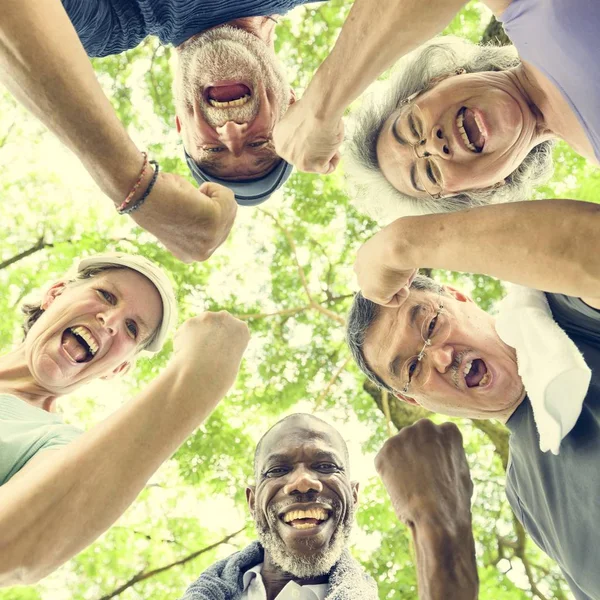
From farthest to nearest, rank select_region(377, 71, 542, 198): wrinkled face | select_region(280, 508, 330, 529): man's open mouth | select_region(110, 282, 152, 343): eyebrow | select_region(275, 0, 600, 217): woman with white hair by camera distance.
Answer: select_region(110, 282, 152, 343): eyebrow, select_region(280, 508, 330, 529): man's open mouth, select_region(377, 71, 542, 198): wrinkled face, select_region(275, 0, 600, 217): woman with white hair

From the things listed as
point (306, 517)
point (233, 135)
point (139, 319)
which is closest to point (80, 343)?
point (139, 319)

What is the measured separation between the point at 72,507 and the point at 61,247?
5.29 metres

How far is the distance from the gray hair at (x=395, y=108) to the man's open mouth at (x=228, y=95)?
60 cm

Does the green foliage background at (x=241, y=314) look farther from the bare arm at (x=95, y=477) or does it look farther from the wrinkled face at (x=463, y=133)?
the bare arm at (x=95, y=477)

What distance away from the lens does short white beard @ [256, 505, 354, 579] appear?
2949 millimetres

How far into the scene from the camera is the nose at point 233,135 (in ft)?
10.7

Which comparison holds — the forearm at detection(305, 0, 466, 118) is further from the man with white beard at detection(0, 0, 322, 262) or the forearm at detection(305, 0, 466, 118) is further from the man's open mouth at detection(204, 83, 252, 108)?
the man's open mouth at detection(204, 83, 252, 108)

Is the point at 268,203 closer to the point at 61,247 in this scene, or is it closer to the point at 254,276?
the point at 254,276

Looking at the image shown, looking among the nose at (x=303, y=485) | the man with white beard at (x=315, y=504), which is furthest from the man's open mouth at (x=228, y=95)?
the nose at (x=303, y=485)

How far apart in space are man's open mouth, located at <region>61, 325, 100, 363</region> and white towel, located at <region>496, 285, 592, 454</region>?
2.14 metres

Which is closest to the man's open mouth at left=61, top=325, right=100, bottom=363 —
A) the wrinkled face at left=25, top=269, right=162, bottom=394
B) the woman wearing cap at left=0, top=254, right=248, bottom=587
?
the wrinkled face at left=25, top=269, right=162, bottom=394

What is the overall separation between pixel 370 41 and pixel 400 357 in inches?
55.7

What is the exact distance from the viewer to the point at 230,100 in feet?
10.8

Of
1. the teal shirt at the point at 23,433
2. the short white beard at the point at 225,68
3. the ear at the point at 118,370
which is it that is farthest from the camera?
the ear at the point at 118,370
